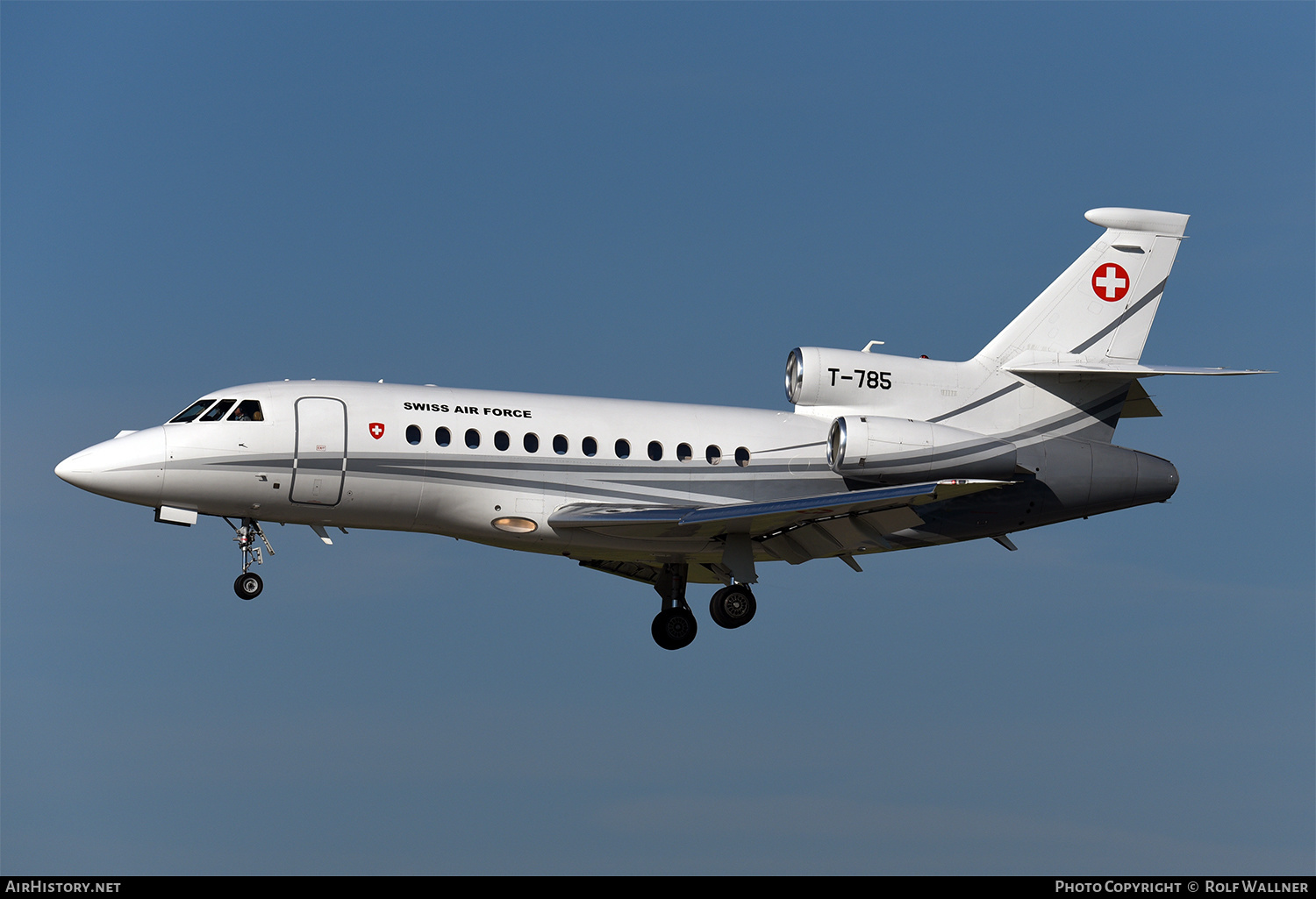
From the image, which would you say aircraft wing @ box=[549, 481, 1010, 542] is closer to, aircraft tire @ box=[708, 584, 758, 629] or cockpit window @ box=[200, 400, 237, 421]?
aircraft tire @ box=[708, 584, 758, 629]

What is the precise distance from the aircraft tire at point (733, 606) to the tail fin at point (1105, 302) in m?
7.04

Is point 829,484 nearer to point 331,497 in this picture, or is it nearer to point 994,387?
point 994,387

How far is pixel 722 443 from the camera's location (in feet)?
103

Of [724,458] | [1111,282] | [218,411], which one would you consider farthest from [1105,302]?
[218,411]

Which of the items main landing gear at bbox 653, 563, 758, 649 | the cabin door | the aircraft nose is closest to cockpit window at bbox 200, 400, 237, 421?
the aircraft nose

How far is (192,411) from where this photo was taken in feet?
96.6

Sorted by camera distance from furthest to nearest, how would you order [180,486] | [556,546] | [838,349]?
[838,349]
[556,546]
[180,486]

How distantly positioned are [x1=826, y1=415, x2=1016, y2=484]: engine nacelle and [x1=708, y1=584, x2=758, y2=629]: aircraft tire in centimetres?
303

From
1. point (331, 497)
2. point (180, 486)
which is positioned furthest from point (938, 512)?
point (180, 486)

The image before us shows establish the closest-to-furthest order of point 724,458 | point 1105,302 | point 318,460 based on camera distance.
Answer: point 318,460 < point 724,458 < point 1105,302

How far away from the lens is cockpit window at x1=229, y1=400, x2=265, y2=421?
2923 centimetres

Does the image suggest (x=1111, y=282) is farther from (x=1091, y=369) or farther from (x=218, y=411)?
(x=218, y=411)

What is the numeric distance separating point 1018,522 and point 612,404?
27.4 ft

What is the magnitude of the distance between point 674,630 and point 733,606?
2.43m
